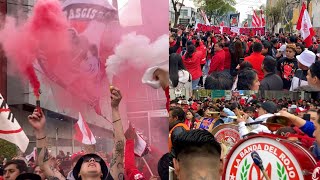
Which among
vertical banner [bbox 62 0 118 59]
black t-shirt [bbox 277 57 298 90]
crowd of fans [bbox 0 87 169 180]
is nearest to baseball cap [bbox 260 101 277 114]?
black t-shirt [bbox 277 57 298 90]

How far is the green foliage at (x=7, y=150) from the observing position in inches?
112

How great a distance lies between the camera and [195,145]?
8.76ft

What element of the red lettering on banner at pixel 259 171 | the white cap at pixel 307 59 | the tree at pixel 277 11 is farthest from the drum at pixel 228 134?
the tree at pixel 277 11

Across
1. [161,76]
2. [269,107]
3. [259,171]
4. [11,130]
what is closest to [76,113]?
[11,130]

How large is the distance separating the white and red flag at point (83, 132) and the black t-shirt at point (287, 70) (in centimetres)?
386

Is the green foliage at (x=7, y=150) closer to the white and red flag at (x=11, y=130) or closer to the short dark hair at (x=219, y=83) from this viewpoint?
the white and red flag at (x=11, y=130)

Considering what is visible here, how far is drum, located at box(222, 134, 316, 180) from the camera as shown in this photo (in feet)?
11.2

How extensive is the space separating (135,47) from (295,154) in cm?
123

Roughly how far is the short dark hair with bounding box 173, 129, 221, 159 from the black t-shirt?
150 inches

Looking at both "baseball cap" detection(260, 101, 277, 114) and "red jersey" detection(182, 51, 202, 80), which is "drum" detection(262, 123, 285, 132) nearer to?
"baseball cap" detection(260, 101, 277, 114)

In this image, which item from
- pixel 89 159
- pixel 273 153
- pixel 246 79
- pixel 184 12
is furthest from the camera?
pixel 184 12

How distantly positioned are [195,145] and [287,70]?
4.42 metres

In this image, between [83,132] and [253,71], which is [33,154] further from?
[253,71]

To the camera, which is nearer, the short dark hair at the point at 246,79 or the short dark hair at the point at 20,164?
the short dark hair at the point at 20,164
